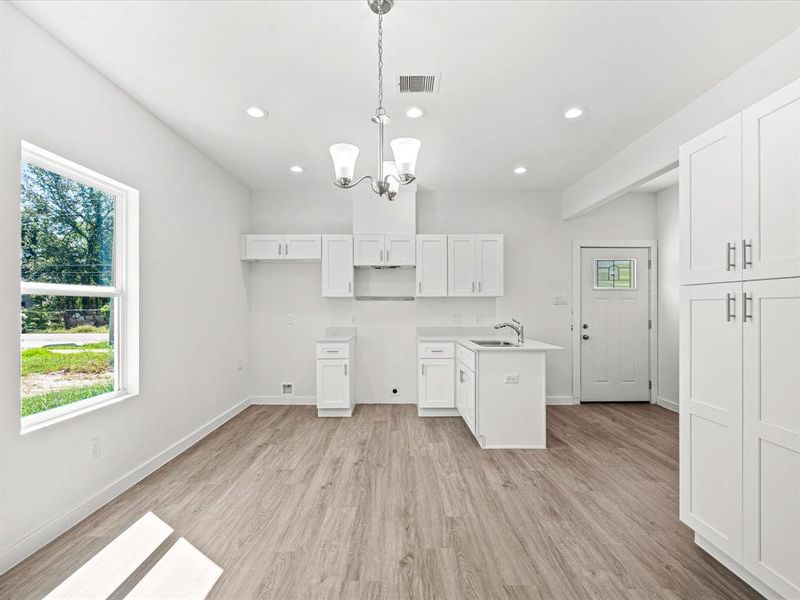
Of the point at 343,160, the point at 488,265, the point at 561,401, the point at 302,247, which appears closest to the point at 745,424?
the point at 343,160

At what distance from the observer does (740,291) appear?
1798mm

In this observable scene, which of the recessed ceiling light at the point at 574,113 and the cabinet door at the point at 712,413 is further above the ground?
the recessed ceiling light at the point at 574,113

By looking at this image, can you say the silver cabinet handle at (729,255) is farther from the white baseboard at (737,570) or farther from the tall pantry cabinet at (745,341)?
the white baseboard at (737,570)

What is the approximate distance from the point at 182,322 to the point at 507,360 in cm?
297

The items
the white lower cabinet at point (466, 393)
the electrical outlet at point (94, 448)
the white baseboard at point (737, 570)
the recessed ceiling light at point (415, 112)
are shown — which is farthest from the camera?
the white lower cabinet at point (466, 393)

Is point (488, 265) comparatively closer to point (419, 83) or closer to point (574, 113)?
point (574, 113)

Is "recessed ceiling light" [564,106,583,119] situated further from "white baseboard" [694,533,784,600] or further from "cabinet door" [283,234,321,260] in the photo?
"cabinet door" [283,234,321,260]

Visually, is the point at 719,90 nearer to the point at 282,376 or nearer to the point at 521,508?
the point at 521,508

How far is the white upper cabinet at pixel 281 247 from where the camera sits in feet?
16.0

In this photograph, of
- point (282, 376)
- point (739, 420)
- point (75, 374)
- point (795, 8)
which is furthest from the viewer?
point (282, 376)

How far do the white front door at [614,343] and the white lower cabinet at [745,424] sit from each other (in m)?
3.17

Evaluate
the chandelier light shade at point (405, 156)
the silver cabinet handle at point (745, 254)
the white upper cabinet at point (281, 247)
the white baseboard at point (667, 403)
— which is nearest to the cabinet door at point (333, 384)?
the white upper cabinet at point (281, 247)

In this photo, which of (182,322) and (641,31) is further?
(182,322)

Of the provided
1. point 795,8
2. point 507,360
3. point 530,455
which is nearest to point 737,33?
point 795,8
